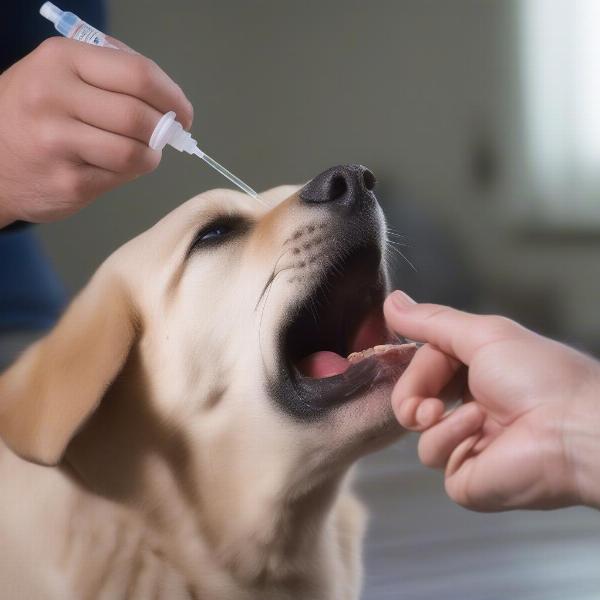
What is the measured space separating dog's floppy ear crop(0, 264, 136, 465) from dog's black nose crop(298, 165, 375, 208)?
174 millimetres

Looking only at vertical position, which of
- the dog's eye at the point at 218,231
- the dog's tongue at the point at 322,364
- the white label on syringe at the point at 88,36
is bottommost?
the dog's tongue at the point at 322,364

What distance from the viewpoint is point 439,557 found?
2.99 feet

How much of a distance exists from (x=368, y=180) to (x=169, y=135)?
0.57ft

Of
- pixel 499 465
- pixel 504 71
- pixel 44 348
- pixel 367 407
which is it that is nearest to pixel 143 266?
pixel 44 348

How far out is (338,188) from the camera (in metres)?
0.75

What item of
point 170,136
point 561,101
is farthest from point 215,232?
point 561,101

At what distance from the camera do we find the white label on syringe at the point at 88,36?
745 millimetres

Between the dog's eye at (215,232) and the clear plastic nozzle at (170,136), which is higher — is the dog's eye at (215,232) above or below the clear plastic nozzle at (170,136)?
below

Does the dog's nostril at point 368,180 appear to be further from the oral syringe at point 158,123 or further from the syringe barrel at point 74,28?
the syringe barrel at point 74,28

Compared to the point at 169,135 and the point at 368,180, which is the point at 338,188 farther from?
the point at 169,135

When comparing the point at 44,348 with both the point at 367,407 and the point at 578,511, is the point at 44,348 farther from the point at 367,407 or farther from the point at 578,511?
the point at 578,511

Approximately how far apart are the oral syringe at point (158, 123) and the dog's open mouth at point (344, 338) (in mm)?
129

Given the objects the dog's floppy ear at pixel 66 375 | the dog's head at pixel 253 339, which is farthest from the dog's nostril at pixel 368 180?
the dog's floppy ear at pixel 66 375

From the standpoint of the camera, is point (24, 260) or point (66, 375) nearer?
point (66, 375)
